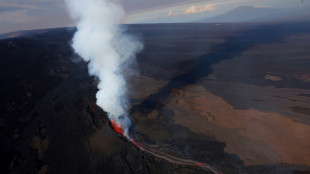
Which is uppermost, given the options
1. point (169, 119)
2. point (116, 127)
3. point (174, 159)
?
point (116, 127)

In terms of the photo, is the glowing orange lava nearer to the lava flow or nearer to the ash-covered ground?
the ash-covered ground

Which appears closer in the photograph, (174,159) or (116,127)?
(174,159)

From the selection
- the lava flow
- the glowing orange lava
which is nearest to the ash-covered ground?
the lava flow

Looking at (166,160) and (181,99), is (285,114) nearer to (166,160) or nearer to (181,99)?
(181,99)

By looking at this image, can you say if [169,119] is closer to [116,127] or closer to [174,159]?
[116,127]

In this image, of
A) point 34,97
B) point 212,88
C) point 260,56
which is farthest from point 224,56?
point 34,97

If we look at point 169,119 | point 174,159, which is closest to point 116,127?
point 169,119

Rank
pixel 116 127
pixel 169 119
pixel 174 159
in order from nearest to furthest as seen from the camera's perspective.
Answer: pixel 174 159 → pixel 116 127 → pixel 169 119

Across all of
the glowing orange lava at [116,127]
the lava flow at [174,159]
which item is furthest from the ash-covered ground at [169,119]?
the glowing orange lava at [116,127]

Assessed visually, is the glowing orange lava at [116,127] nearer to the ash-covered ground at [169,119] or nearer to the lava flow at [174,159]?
the ash-covered ground at [169,119]

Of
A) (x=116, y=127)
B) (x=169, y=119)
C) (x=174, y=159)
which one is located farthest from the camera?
(x=169, y=119)
